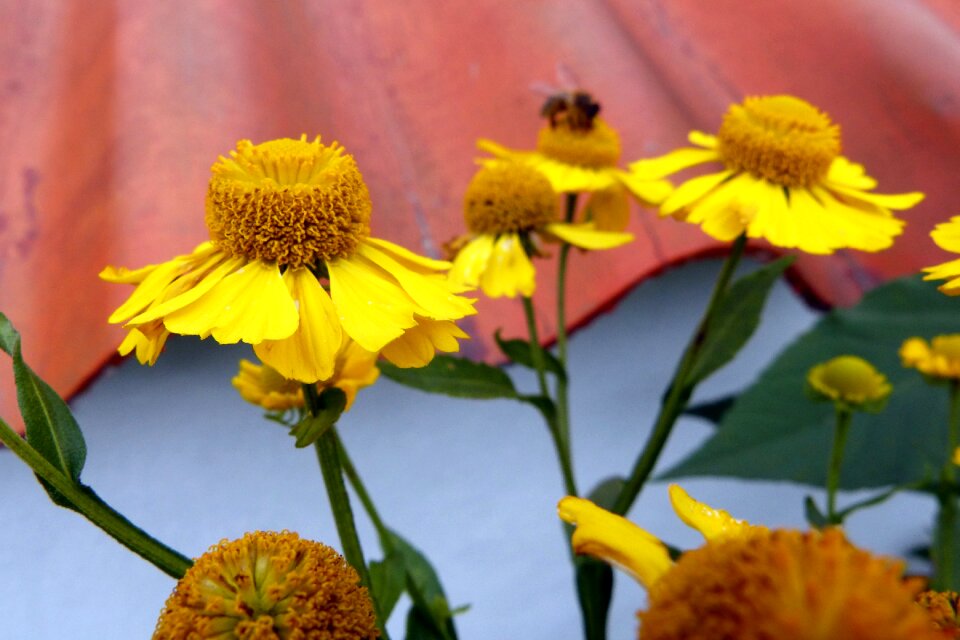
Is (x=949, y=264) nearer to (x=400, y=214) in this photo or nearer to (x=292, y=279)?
(x=292, y=279)

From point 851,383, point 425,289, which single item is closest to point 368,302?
point 425,289

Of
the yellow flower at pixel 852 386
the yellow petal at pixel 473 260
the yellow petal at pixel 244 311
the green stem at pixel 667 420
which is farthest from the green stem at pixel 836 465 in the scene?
the yellow petal at pixel 244 311

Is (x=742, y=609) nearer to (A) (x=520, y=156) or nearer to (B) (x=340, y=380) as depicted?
(B) (x=340, y=380)

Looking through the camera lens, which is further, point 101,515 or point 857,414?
point 857,414

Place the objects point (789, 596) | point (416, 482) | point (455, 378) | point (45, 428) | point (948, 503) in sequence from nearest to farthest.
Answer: point (789, 596)
point (45, 428)
point (455, 378)
point (948, 503)
point (416, 482)

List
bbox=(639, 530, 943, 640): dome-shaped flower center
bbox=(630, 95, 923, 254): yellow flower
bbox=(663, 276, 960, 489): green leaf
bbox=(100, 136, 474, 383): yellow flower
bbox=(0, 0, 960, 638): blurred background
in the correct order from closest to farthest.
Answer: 1. bbox=(639, 530, 943, 640): dome-shaped flower center
2. bbox=(100, 136, 474, 383): yellow flower
3. bbox=(630, 95, 923, 254): yellow flower
4. bbox=(0, 0, 960, 638): blurred background
5. bbox=(663, 276, 960, 489): green leaf

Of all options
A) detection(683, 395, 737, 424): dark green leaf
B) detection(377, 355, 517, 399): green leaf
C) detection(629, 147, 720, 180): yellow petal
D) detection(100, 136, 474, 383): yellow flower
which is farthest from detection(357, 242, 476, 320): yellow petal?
detection(683, 395, 737, 424): dark green leaf

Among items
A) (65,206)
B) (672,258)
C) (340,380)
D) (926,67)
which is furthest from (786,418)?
(65,206)

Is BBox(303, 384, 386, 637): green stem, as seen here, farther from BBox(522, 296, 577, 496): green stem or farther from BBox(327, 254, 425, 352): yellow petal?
BBox(522, 296, 577, 496): green stem
